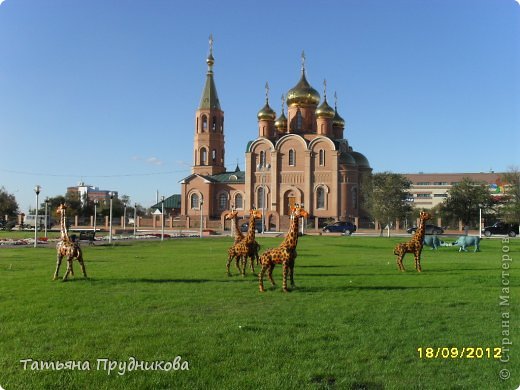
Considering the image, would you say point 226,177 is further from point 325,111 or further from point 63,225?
point 63,225

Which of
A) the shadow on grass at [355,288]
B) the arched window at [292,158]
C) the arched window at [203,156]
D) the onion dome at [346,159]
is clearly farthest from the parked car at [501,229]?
the arched window at [203,156]

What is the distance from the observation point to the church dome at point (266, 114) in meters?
69.5

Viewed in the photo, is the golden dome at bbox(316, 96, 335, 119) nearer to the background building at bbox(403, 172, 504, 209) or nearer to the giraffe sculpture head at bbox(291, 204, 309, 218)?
the background building at bbox(403, 172, 504, 209)

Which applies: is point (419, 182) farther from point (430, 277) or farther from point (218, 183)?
point (430, 277)

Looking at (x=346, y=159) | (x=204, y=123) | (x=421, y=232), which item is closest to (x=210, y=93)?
(x=204, y=123)

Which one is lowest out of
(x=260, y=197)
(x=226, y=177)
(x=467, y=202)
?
(x=467, y=202)

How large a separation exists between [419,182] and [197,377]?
105348mm

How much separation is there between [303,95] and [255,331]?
60219mm

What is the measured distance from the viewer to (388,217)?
164 feet

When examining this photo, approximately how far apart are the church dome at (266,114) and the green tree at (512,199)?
30.9 metres

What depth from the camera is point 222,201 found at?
70812mm

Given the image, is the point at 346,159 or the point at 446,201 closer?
the point at 446,201

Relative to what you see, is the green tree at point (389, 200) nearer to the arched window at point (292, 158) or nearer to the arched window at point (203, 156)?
the arched window at point (292, 158)

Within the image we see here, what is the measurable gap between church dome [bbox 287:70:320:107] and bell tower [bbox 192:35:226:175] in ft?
34.6
